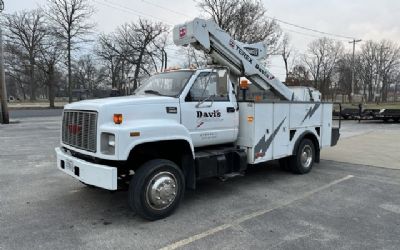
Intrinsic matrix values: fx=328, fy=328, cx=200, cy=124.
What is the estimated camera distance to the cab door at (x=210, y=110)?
207 inches

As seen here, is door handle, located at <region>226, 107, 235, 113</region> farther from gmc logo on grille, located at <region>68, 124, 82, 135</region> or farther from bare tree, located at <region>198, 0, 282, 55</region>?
bare tree, located at <region>198, 0, 282, 55</region>

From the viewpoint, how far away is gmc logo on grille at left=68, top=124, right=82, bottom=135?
4.87 m

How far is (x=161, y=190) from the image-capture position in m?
4.66

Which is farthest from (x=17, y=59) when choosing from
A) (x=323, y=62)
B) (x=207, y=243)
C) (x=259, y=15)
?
(x=323, y=62)

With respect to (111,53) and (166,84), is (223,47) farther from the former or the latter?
(111,53)

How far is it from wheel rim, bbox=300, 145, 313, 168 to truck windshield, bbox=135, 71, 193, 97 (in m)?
3.45

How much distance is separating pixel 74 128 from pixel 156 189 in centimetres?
159

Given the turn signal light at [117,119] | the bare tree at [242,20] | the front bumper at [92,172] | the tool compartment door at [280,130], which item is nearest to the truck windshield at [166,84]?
the turn signal light at [117,119]

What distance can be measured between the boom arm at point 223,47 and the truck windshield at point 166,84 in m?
0.76

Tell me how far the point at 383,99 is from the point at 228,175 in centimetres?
8542

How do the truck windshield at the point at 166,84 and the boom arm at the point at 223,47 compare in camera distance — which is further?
the boom arm at the point at 223,47

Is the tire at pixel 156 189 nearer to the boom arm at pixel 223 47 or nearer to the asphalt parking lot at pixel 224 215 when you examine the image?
the asphalt parking lot at pixel 224 215

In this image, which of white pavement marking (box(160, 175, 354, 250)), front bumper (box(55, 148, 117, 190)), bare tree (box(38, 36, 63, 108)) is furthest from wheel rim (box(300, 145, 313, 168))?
bare tree (box(38, 36, 63, 108))

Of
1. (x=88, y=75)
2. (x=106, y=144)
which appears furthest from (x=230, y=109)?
(x=88, y=75)
